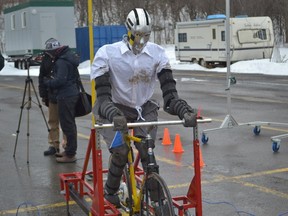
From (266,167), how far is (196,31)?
2752 cm

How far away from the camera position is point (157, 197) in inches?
177

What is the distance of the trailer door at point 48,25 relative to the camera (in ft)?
116

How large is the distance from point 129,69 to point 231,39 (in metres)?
28.5

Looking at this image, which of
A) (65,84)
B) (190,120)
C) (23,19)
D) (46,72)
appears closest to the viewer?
(190,120)

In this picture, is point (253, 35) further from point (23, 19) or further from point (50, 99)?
point (50, 99)

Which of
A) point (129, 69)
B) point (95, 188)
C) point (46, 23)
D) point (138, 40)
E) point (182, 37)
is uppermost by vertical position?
point (46, 23)

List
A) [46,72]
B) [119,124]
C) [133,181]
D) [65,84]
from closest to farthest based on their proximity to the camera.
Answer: [119,124]
[133,181]
[65,84]
[46,72]

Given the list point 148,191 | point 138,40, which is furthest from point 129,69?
point 148,191

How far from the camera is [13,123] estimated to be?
1320cm

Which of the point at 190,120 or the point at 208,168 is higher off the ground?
the point at 190,120

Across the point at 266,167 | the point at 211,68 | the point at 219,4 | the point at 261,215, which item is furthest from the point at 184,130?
the point at 219,4

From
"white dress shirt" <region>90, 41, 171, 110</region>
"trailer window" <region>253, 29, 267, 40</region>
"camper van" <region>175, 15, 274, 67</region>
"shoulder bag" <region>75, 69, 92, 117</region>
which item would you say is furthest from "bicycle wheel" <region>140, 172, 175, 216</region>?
"trailer window" <region>253, 29, 267, 40</region>

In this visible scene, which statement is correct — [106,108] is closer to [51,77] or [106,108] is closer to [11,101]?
[51,77]

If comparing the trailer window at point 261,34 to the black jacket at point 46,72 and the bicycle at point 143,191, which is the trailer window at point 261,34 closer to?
the black jacket at point 46,72
